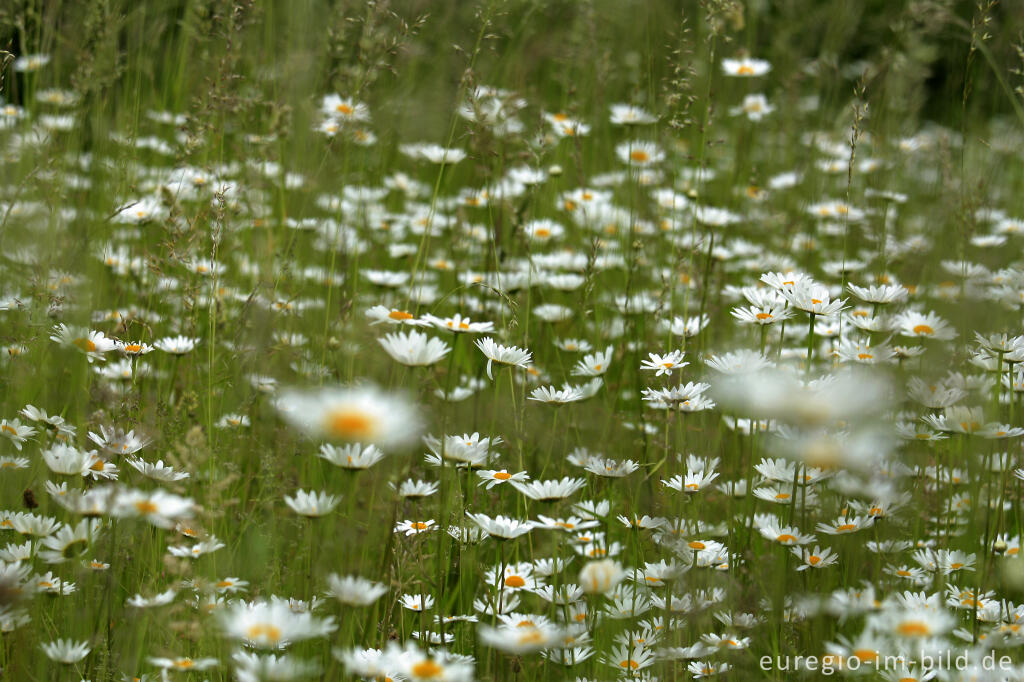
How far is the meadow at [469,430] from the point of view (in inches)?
49.1

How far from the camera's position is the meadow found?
125cm

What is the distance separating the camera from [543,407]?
215 cm

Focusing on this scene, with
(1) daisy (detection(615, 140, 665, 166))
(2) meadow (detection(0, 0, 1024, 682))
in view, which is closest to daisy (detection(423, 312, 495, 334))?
(2) meadow (detection(0, 0, 1024, 682))

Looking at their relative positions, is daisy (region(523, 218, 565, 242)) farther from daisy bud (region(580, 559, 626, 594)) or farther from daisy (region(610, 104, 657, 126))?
daisy bud (region(580, 559, 626, 594))

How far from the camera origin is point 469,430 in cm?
201

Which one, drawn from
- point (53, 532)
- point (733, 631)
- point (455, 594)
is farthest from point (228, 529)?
point (733, 631)

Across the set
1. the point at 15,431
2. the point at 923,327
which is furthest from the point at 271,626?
the point at 923,327

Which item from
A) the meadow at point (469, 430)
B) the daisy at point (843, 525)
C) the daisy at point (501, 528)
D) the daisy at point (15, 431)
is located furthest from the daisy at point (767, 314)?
the daisy at point (15, 431)

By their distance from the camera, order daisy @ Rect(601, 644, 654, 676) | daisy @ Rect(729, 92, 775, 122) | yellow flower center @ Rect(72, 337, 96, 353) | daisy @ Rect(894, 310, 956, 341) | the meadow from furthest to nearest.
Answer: daisy @ Rect(729, 92, 775, 122), daisy @ Rect(894, 310, 956, 341), yellow flower center @ Rect(72, 337, 96, 353), daisy @ Rect(601, 644, 654, 676), the meadow

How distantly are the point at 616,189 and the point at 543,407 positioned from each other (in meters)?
1.33

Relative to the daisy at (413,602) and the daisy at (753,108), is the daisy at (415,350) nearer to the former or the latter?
the daisy at (413,602)

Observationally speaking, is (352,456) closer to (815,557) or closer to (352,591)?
(352,591)

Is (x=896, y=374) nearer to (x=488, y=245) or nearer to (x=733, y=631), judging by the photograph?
(x=733, y=631)

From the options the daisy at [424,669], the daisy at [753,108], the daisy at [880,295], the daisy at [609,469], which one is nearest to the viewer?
the daisy at [424,669]
